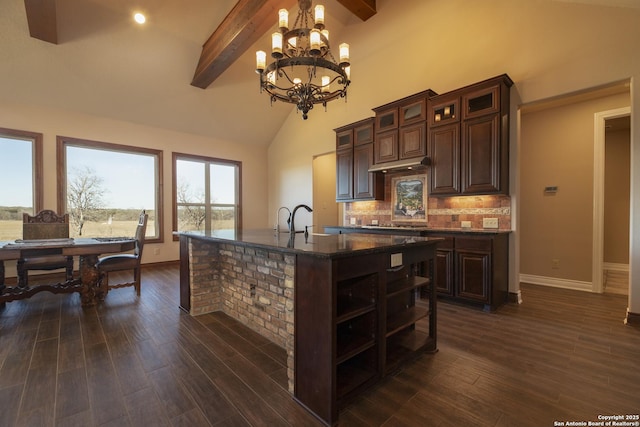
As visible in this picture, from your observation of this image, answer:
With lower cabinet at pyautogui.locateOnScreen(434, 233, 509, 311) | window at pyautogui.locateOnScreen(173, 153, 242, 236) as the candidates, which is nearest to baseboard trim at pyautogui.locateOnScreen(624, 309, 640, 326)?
lower cabinet at pyautogui.locateOnScreen(434, 233, 509, 311)

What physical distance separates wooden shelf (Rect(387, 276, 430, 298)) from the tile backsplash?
193cm

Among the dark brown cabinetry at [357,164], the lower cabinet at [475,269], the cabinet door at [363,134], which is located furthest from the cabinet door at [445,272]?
the cabinet door at [363,134]

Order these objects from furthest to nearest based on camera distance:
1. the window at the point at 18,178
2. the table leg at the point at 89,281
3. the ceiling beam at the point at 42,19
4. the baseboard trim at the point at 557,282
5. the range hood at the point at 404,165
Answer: the window at the point at 18,178
the baseboard trim at the point at 557,282
the range hood at the point at 404,165
the table leg at the point at 89,281
the ceiling beam at the point at 42,19

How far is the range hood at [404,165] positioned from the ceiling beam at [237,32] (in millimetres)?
2484

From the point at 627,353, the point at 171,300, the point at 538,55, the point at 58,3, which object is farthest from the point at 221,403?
the point at 58,3

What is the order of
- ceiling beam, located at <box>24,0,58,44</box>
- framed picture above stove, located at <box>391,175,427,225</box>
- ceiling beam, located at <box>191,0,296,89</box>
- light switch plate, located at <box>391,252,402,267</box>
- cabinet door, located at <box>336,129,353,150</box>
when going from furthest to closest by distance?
1. cabinet door, located at <box>336,129,353,150</box>
2. framed picture above stove, located at <box>391,175,427,225</box>
3. ceiling beam, located at <box>191,0,296,89</box>
4. ceiling beam, located at <box>24,0,58,44</box>
5. light switch plate, located at <box>391,252,402,267</box>

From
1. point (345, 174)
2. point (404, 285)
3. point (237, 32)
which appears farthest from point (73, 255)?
point (345, 174)

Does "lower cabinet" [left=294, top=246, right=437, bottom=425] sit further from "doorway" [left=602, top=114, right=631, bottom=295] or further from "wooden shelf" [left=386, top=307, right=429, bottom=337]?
"doorway" [left=602, top=114, right=631, bottom=295]

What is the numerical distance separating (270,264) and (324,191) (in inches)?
180

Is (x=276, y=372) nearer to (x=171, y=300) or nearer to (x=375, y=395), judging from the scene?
(x=375, y=395)

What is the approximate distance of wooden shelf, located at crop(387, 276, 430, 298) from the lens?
1946 millimetres

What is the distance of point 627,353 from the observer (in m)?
2.15

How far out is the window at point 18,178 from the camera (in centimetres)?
439

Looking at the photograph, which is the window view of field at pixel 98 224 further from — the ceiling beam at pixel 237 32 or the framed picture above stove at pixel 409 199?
the framed picture above stove at pixel 409 199
